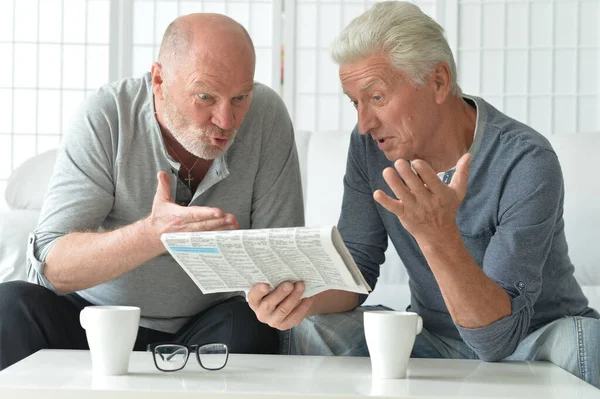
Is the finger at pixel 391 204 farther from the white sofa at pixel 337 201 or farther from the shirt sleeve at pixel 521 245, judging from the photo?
the white sofa at pixel 337 201

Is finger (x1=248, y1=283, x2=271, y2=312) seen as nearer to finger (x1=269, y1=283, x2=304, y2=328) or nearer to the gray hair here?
finger (x1=269, y1=283, x2=304, y2=328)

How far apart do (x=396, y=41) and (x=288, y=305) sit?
0.65m

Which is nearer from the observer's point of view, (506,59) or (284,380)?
(284,380)

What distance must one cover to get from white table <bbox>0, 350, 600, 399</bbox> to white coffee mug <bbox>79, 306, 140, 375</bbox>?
0.03 metres

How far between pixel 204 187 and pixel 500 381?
88cm

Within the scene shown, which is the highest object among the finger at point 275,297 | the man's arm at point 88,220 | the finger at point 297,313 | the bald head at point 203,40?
the bald head at point 203,40

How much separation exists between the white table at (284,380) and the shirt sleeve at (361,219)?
485mm

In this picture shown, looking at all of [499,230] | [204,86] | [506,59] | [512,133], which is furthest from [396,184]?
[506,59]

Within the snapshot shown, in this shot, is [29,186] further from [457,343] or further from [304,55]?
[304,55]

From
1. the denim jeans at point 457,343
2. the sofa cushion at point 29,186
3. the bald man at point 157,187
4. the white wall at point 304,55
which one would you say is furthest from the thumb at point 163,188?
the white wall at point 304,55

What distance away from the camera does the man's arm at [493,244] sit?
132cm

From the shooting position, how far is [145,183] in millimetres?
1937

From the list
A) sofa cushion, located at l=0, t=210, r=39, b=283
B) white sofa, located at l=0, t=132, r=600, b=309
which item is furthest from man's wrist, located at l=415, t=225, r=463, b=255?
sofa cushion, located at l=0, t=210, r=39, b=283

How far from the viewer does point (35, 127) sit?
454cm
